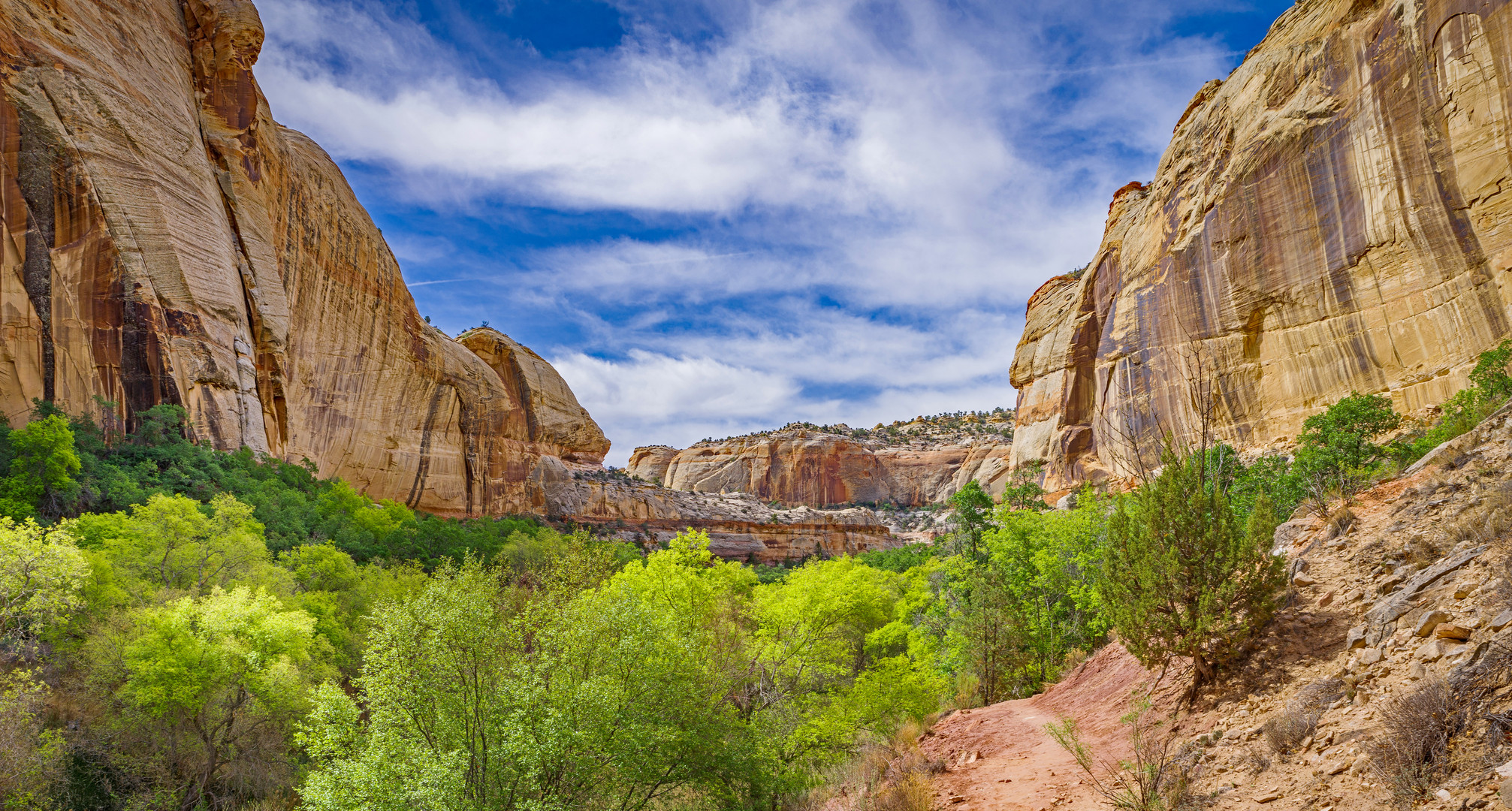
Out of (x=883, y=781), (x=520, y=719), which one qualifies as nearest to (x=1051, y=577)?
(x=883, y=781)

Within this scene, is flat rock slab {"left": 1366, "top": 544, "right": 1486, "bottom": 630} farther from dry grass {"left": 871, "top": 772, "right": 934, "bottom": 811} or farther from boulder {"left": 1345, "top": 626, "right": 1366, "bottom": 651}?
dry grass {"left": 871, "top": 772, "right": 934, "bottom": 811}

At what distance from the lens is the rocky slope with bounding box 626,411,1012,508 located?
322ft

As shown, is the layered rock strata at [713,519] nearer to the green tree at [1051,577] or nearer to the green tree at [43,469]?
the green tree at [43,469]

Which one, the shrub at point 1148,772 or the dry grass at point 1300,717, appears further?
the shrub at point 1148,772

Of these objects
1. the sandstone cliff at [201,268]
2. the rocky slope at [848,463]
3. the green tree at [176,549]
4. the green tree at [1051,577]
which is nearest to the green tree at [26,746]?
the green tree at [176,549]

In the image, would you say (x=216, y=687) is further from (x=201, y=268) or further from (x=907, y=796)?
(x=201, y=268)

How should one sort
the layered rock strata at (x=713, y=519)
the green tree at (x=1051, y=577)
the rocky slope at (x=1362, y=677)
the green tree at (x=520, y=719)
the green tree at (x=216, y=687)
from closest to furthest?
the rocky slope at (x=1362, y=677) → the green tree at (x=520, y=719) → the green tree at (x=216, y=687) → the green tree at (x=1051, y=577) → the layered rock strata at (x=713, y=519)

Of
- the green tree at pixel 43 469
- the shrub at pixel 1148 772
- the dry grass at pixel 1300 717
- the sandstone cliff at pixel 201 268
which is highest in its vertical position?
the sandstone cliff at pixel 201 268

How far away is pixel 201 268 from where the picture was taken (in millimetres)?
31266

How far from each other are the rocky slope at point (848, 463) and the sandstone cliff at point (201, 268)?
54.9 m

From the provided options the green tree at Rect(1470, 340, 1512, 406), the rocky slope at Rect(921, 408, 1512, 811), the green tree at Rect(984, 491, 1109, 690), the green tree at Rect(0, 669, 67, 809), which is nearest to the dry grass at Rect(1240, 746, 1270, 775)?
→ the rocky slope at Rect(921, 408, 1512, 811)

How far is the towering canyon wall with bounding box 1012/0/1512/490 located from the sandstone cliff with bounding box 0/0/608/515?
1438 inches

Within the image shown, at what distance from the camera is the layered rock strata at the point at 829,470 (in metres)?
98.3

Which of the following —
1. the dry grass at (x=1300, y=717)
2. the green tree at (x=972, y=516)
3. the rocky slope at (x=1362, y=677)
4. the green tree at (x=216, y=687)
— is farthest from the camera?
the green tree at (x=972, y=516)
